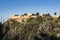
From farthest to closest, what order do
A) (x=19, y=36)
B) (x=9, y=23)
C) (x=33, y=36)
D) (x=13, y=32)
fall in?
(x=9, y=23)
(x=13, y=32)
(x=19, y=36)
(x=33, y=36)

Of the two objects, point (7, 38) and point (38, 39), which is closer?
point (38, 39)

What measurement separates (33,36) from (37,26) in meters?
7.87

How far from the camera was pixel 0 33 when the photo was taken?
6244cm

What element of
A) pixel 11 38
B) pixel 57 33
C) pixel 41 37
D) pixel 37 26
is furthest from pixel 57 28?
pixel 11 38

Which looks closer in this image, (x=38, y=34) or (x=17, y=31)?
(x=38, y=34)

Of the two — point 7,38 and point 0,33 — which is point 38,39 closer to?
point 7,38

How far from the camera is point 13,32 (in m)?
59.5

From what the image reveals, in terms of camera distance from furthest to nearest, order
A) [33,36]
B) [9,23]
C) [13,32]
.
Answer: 1. [9,23]
2. [13,32]
3. [33,36]

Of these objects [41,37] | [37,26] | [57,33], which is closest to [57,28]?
[57,33]

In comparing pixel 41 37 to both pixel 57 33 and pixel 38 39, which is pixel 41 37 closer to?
pixel 38 39

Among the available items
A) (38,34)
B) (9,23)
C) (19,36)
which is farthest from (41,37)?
(9,23)

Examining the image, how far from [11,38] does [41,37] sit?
9535 mm

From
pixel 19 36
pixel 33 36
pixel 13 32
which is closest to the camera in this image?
pixel 33 36

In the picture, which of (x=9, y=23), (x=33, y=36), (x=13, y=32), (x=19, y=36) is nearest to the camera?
(x=33, y=36)
